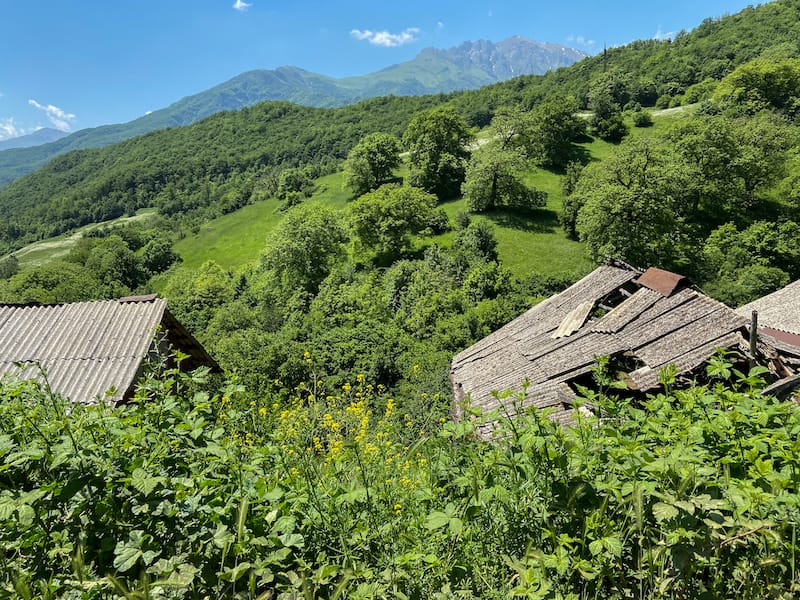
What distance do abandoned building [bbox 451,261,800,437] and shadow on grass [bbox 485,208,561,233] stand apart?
1066 inches

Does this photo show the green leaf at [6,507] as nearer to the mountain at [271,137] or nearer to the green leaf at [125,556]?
the green leaf at [125,556]

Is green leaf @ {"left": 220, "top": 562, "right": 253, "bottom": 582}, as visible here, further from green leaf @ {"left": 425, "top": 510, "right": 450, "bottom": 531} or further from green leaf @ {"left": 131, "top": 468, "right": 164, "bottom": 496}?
green leaf @ {"left": 425, "top": 510, "right": 450, "bottom": 531}

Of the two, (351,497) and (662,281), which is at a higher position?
(351,497)

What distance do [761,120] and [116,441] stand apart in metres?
57.9

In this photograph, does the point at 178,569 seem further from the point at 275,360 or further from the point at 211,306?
the point at 211,306

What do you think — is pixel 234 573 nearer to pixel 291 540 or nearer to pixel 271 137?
pixel 291 540

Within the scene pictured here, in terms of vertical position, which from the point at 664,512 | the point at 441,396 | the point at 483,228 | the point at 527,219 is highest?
the point at 664,512

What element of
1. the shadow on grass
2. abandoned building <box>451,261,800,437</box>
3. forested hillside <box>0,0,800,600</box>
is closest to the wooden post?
abandoned building <box>451,261,800,437</box>

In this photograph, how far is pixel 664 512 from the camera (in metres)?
1.87

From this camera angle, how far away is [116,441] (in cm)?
241

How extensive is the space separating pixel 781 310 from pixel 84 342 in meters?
25.2

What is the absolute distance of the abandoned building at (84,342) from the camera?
848 centimetres

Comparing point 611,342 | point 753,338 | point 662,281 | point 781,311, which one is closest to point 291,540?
point 753,338

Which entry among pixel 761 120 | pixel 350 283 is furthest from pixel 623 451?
pixel 761 120
